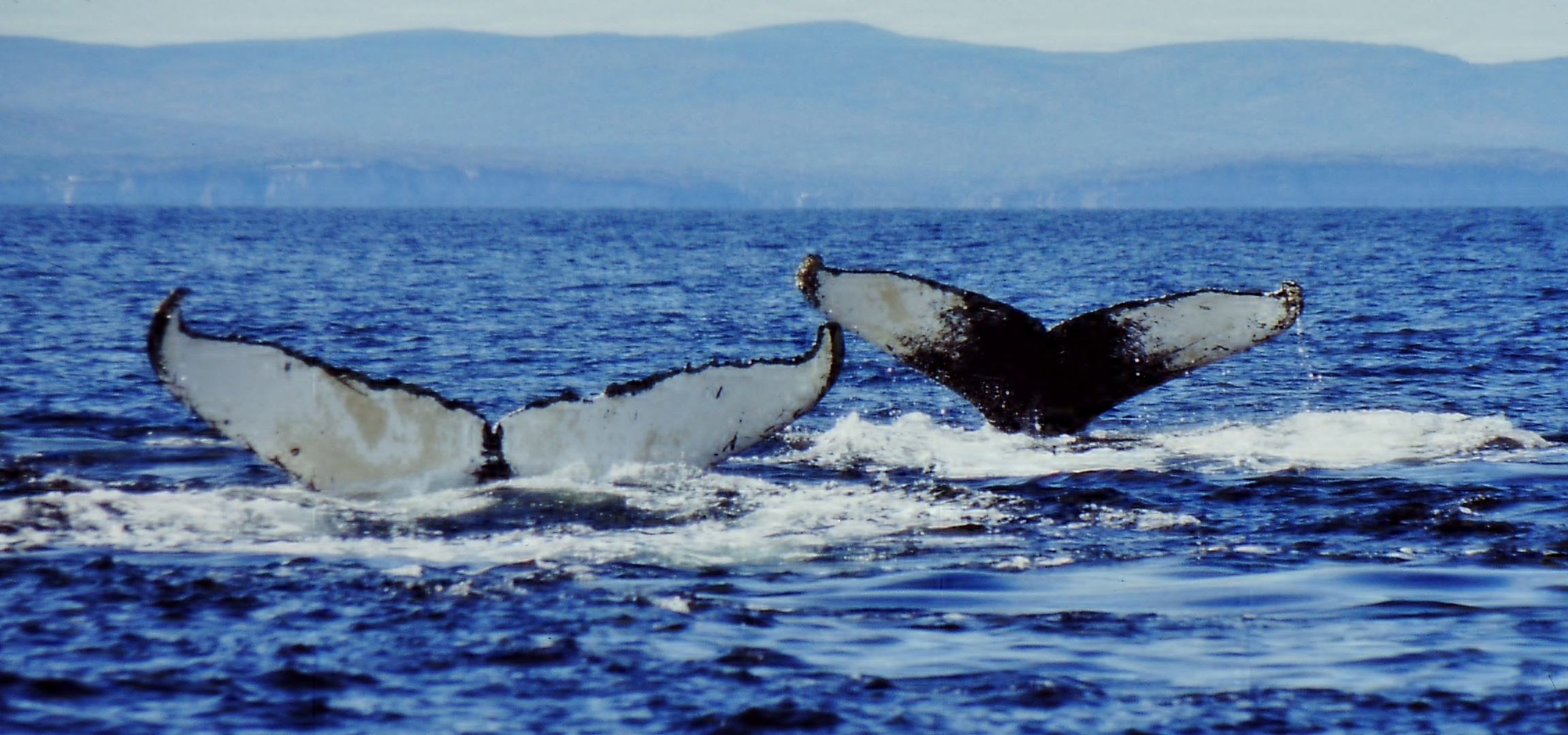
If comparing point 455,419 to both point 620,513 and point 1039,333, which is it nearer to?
point 620,513

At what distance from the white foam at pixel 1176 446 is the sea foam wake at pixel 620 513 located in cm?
3

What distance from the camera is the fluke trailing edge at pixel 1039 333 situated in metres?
10.2

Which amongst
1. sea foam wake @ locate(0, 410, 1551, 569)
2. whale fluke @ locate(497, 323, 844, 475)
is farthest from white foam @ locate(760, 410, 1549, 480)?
whale fluke @ locate(497, 323, 844, 475)

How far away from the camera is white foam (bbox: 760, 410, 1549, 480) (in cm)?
1137

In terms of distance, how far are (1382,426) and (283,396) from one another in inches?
324

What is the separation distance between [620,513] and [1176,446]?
15.8 feet

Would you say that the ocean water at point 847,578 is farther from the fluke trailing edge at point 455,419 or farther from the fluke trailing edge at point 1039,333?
the fluke trailing edge at point 1039,333

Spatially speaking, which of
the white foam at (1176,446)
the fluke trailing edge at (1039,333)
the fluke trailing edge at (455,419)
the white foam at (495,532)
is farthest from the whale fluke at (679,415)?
the white foam at (1176,446)

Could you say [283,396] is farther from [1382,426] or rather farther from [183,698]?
[1382,426]

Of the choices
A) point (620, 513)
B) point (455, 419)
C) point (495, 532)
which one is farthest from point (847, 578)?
point (455, 419)

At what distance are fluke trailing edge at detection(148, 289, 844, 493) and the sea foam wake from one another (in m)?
0.21

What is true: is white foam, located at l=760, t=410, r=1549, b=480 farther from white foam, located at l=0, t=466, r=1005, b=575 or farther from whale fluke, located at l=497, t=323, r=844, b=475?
whale fluke, located at l=497, t=323, r=844, b=475

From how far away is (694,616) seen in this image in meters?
7.39

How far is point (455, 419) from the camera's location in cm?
848
